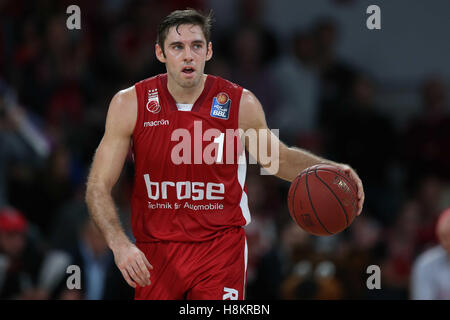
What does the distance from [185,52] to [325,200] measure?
1262mm

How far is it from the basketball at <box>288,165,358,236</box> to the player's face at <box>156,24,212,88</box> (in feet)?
3.15

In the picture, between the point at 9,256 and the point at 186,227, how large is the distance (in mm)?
3165

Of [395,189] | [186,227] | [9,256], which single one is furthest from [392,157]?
[186,227]

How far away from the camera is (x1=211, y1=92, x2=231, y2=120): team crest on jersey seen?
16.0 ft

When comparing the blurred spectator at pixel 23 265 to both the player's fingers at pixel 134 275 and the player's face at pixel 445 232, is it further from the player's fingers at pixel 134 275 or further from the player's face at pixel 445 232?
the player's face at pixel 445 232

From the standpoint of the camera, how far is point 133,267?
4164 mm

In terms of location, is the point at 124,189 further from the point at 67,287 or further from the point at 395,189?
the point at 395,189

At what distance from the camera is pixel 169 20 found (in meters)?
4.80

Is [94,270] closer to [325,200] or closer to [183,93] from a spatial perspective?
[183,93]

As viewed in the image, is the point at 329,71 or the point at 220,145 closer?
the point at 220,145

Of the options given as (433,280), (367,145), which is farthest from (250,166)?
(433,280)

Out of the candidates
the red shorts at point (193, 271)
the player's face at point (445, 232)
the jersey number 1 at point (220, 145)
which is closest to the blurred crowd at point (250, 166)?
the player's face at point (445, 232)

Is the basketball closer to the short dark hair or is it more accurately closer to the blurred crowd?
the short dark hair

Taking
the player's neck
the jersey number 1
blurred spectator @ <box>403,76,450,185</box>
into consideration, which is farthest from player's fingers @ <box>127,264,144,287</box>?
blurred spectator @ <box>403,76,450,185</box>
